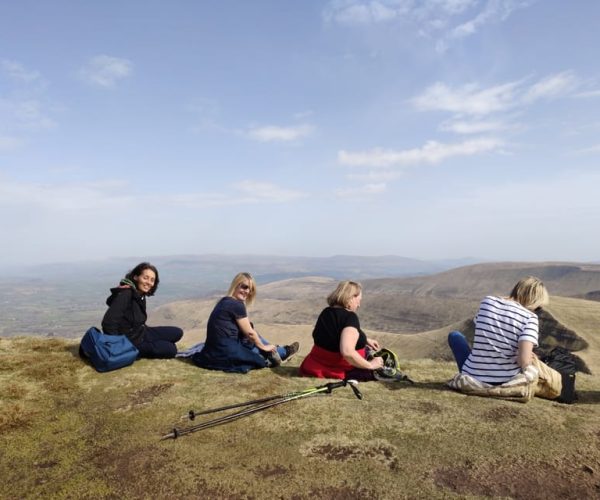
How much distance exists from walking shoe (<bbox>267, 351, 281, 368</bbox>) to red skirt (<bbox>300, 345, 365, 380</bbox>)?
130cm

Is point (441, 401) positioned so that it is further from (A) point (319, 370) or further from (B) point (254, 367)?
(B) point (254, 367)

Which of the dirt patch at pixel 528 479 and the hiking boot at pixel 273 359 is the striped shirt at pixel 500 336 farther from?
the hiking boot at pixel 273 359

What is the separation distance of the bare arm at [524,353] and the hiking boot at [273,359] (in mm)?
5648

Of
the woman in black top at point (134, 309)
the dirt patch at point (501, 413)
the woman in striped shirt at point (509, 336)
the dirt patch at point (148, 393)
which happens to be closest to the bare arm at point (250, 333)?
the dirt patch at point (148, 393)

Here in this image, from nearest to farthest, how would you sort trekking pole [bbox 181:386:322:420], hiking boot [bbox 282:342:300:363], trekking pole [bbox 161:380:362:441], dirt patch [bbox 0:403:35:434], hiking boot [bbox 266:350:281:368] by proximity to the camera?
1. trekking pole [bbox 161:380:362:441]
2. dirt patch [bbox 0:403:35:434]
3. trekking pole [bbox 181:386:322:420]
4. hiking boot [bbox 266:350:281:368]
5. hiking boot [bbox 282:342:300:363]

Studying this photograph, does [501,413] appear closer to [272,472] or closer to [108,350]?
[272,472]

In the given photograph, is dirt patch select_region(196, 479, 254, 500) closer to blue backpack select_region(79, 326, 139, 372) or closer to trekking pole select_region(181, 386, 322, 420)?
trekking pole select_region(181, 386, 322, 420)

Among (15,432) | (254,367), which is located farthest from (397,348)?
(15,432)

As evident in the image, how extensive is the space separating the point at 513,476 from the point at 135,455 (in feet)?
16.9

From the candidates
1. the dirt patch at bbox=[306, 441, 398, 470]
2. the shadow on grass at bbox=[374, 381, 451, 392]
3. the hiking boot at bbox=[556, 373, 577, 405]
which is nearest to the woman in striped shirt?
the hiking boot at bbox=[556, 373, 577, 405]

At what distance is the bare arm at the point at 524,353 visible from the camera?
7026mm

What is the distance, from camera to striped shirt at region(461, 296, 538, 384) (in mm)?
7129

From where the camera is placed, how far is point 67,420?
7094mm

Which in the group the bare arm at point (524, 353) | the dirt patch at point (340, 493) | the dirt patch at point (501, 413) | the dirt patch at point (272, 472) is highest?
the bare arm at point (524, 353)
